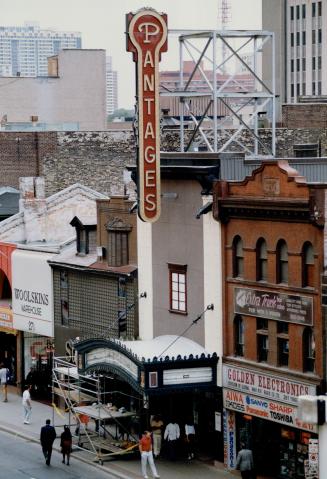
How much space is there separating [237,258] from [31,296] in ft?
49.8

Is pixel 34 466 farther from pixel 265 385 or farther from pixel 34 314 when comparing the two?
pixel 34 314

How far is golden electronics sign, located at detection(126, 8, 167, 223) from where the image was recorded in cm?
4075

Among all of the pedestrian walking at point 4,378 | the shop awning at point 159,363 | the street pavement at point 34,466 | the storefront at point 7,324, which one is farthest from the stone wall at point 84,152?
Result: the shop awning at point 159,363

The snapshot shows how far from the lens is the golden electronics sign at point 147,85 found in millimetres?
40750

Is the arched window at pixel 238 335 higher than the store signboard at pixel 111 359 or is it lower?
higher

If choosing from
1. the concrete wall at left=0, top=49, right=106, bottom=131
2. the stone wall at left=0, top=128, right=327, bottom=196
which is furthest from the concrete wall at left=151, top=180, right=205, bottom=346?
the concrete wall at left=0, top=49, right=106, bottom=131

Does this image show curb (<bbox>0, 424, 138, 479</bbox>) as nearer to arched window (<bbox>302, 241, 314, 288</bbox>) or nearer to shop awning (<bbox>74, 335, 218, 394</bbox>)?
shop awning (<bbox>74, 335, 218, 394</bbox>)

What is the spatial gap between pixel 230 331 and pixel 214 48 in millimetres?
10069

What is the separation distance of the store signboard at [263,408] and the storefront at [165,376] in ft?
2.79

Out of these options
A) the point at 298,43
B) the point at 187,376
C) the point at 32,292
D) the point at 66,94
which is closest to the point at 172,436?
the point at 187,376

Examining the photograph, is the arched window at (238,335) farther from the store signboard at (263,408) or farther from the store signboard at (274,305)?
the store signboard at (263,408)

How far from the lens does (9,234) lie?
190ft

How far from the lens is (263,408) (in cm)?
3812

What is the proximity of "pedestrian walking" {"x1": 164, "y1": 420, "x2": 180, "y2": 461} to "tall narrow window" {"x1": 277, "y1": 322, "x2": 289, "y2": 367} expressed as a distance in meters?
5.13
